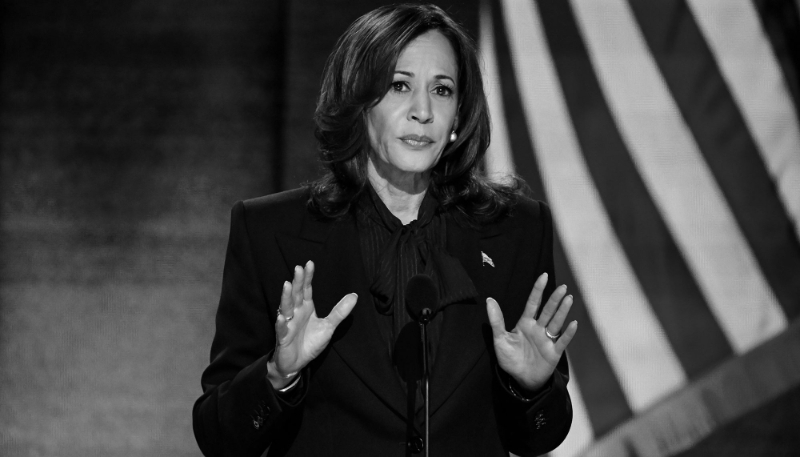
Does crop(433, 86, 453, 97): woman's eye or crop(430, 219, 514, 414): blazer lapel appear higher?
crop(433, 86, 453, 97): woman's eye

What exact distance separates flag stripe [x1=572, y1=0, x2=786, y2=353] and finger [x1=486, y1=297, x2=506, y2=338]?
1787 millimetres

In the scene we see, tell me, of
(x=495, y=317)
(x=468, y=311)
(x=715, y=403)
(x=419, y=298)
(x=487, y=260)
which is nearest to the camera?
(x=419, y=298)

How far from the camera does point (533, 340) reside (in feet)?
4.95

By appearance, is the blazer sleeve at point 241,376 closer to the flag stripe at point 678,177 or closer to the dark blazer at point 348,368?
the dark blazer at point 348,368

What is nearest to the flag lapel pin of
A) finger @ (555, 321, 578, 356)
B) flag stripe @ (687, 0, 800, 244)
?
finger @ (555, 321, 578, 356)

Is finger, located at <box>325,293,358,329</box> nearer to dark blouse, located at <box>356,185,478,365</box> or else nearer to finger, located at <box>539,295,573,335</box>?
dark blouse, located at <box>356,185,478,365</box>

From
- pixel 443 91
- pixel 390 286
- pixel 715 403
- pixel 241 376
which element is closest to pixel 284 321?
pixel 241 376

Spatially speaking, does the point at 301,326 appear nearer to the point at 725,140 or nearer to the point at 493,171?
the point at 493,171

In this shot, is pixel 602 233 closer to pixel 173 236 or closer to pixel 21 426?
pixel 173 236

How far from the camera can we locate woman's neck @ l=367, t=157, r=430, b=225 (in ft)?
5.92

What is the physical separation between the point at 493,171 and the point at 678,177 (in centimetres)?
69

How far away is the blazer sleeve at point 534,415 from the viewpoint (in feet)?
5.11

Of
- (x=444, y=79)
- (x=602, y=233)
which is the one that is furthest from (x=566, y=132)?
(x=444, y=79)

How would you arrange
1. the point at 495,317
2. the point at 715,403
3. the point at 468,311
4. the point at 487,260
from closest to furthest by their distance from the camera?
the point at 495,317, the point at 468,311, the point at 487,260, the point at 715,403
